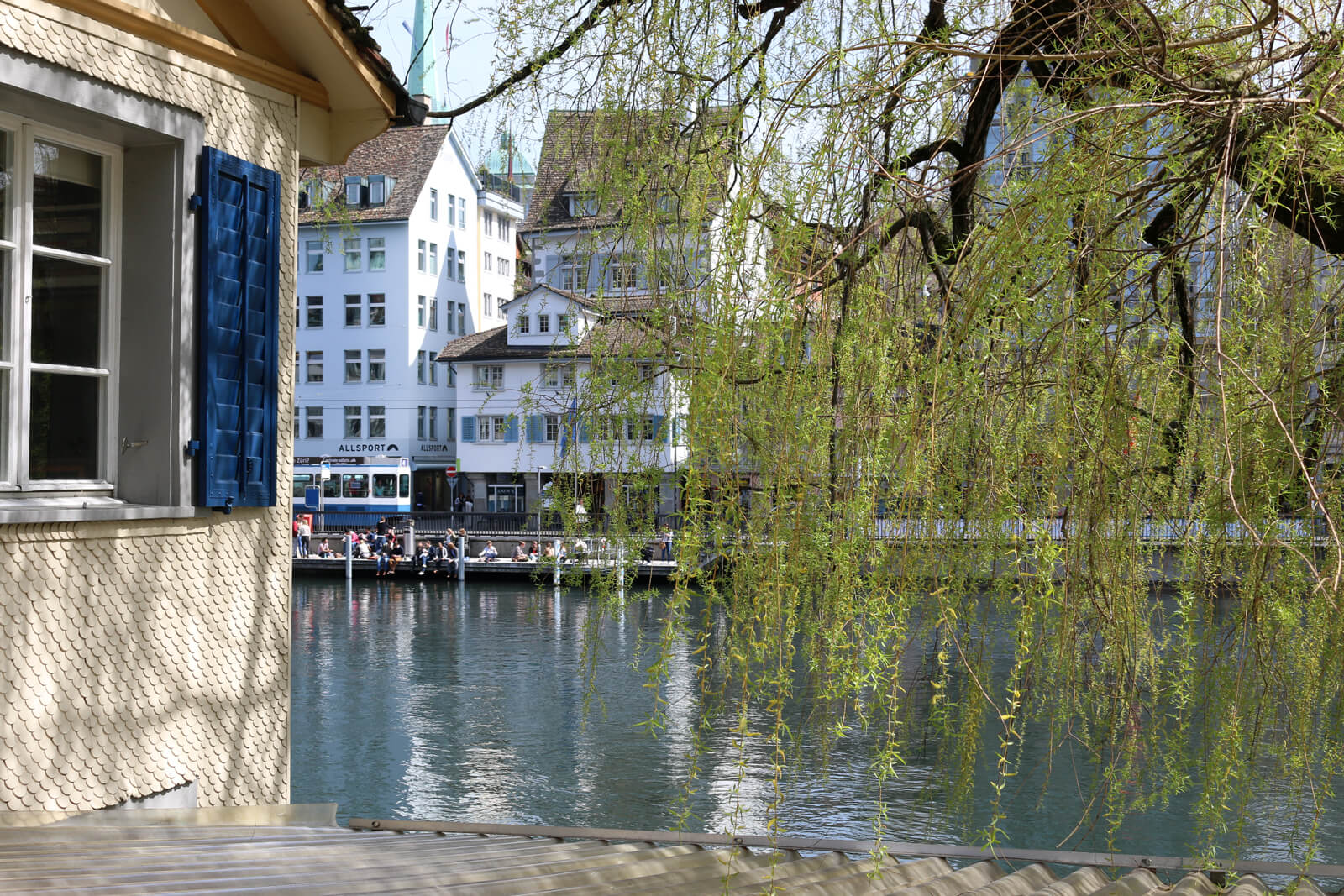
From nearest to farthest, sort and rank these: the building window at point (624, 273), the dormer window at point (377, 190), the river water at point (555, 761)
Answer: the building window at point (624, 273) < the river water at point (555, 761) < the dormer window at point (377, 190)

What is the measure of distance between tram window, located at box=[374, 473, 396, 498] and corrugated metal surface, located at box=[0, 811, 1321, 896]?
110 feet

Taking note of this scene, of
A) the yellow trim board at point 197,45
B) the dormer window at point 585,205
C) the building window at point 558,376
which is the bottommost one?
the building window at point 558,376

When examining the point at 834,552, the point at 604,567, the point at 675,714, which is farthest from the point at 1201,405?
the point at 675,714

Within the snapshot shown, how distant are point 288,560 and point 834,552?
10.1ft

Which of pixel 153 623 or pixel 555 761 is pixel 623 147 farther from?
pixel 555 761

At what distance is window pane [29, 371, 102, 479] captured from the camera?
11.8 ft

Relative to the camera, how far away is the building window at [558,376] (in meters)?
3.39

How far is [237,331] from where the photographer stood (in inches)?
166

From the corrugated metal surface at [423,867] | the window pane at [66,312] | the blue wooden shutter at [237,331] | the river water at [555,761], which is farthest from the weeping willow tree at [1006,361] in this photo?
the river water at [555,761]

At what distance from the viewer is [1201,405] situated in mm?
3117

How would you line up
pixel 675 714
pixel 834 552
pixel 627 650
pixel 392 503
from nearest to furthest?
1. pixel 834 552
2. pixel 675 714
3. pixel 627 650
4. pixel 392 503

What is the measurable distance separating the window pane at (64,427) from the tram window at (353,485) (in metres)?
34.2

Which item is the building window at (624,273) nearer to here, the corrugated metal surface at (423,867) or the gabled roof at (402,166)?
the corrugated metal surface at (423,867)

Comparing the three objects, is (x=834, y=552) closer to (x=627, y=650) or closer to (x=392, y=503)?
(x=627, y=650)
